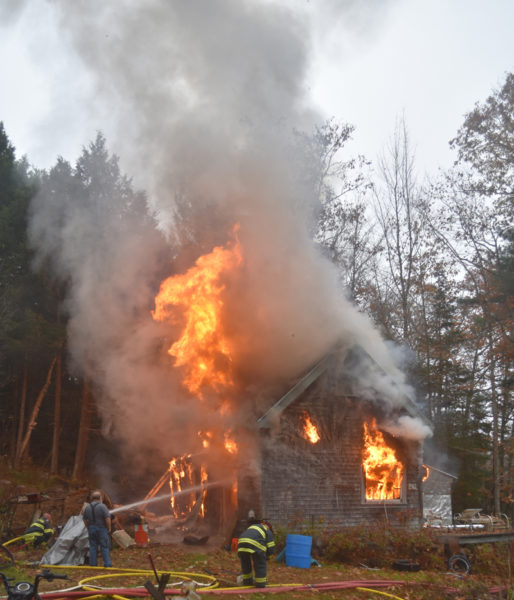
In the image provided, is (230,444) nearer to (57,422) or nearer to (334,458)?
(334,458)

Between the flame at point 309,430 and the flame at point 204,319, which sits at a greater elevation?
the flame at point 204,319

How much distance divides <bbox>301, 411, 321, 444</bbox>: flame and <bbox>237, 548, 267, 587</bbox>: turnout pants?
5.75 metres

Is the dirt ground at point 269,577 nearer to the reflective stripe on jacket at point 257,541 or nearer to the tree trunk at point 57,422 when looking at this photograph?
the reflective stripe on jacket at point 257,541

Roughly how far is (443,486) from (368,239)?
1206cm

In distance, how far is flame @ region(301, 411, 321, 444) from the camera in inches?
593

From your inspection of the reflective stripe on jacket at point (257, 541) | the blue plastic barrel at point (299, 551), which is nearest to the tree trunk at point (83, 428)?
the blue plastic barrel at point (299, 551)

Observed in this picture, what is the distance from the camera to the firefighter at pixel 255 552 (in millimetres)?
9383

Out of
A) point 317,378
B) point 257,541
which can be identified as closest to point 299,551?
point 257,541

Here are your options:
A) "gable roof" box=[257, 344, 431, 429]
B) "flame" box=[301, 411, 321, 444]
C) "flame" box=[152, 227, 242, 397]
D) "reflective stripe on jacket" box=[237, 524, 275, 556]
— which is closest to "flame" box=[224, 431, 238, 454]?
"gable roof" box=[257, 344, 431, 429]

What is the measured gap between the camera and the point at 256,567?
372 inches

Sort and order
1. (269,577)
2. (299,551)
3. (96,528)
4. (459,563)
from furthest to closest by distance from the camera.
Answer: (459,563) < (299,551) < (96,528) < (269,577)

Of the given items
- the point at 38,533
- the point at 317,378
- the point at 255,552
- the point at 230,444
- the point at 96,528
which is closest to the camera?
the point at 255,552

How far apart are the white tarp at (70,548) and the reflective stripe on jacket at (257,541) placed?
4.06 meters

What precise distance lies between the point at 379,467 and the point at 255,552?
7113 millimetres
